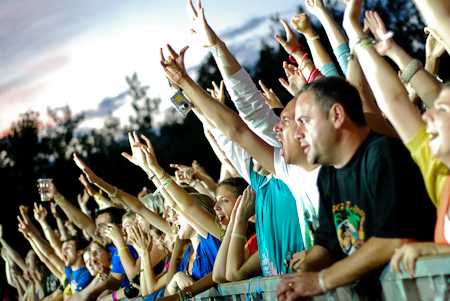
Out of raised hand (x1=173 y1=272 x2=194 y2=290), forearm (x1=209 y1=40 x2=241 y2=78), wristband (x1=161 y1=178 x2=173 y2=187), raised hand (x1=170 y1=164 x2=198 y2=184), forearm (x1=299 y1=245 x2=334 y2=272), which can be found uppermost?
forearm (x1=209 y1=40 x2=241 y2=78)

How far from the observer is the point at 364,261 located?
6.86ft

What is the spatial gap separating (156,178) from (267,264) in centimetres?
167

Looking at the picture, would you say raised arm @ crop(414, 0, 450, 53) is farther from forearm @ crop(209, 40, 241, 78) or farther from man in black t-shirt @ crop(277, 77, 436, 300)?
forearm @ crop(209, 40, 241, 78)

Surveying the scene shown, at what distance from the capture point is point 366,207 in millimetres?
2150

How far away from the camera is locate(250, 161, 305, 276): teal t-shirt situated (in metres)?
3.22

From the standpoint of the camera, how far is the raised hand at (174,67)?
3209mm

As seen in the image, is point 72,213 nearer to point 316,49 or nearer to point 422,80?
point 316,49

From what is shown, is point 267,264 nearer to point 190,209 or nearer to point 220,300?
point 220,300

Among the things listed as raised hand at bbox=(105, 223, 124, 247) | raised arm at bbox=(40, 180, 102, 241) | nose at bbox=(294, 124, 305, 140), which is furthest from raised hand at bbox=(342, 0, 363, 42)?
raised arm at bbox=(40, 180, 102, 241)

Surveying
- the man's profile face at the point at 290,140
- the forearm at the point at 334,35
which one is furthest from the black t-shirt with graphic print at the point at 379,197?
the forearm at the point at 334,35

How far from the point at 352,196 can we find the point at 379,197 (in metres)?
0.17

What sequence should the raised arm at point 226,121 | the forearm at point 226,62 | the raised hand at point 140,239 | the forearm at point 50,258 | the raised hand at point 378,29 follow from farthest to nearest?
the forearm at point 50,258
the raised hand at point 140,239
the forearm at point 226,62
the raised arm at point 226,121
the raised hand at point 378,29

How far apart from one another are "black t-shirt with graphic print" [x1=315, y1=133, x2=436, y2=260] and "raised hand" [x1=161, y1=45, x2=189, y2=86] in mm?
1221

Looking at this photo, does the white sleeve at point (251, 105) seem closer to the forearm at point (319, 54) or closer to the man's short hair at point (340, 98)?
the forearm at point (319, 54)
